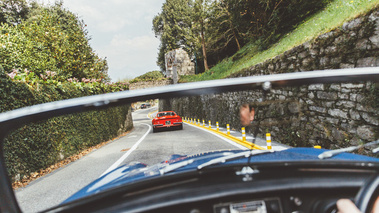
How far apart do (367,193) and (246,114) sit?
34.8 inches

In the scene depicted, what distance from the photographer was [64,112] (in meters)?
1.24

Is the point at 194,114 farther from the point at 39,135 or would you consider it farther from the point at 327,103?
the point at 39,135

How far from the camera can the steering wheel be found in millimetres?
1310

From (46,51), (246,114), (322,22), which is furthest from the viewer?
(46,51)

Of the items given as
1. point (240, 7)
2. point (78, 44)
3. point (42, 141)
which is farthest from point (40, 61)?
point (240, 7)

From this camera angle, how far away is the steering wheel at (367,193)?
131 centimetres

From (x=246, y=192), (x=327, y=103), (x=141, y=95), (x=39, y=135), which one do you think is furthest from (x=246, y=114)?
(x=39, y=135)

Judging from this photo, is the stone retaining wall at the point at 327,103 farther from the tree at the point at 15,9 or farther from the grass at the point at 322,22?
the tree at the point at 15,9

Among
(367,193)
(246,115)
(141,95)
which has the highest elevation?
(141,95)

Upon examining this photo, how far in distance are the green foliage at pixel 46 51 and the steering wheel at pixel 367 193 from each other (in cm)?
1235

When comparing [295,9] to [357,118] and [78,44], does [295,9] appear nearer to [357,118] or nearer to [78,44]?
[357,118]

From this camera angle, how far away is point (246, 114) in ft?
5.01

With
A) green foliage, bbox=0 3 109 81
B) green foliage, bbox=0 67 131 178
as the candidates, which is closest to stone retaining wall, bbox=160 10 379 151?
green foliage, bbox=0 67 131 178

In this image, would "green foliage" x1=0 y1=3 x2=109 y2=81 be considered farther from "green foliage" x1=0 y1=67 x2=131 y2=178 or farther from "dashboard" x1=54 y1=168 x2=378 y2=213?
"dashboard" x1=54 y1=168 x2=378 y2=213
